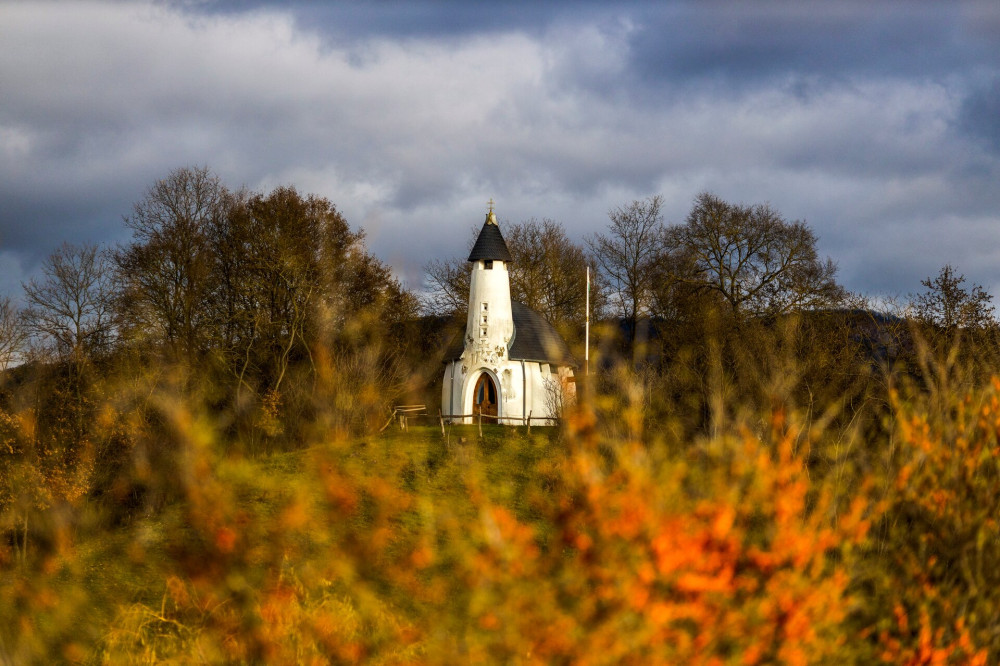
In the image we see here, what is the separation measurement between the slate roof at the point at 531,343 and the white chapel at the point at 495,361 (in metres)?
0.05

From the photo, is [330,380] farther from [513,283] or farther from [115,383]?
[513,283]

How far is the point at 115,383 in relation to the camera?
29422 millimetres

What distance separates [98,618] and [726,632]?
43.6 ft

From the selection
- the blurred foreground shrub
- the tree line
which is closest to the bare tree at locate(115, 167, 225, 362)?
the tree line

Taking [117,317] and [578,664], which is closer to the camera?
[578,664]

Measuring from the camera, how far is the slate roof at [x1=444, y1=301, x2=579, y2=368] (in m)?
34.8

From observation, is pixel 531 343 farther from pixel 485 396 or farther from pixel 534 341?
pixel 485 396

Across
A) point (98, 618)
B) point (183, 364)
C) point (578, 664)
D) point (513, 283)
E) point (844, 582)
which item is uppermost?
point (513, 283)

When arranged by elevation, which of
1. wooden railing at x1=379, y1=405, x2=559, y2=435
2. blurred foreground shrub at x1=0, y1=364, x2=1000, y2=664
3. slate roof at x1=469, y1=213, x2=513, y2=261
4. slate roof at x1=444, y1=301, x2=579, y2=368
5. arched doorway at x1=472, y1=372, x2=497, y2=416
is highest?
slate roof at x1=469, y1=213, x2=513, y2=261

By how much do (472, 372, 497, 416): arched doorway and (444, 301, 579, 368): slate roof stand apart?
1.35 metres

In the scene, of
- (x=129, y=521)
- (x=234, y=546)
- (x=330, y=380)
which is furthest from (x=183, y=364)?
(x=234, y=546)

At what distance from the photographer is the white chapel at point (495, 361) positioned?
34.3 meters

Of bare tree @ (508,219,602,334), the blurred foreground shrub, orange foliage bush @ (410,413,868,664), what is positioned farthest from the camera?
bare tree @ (508,219,602,334)

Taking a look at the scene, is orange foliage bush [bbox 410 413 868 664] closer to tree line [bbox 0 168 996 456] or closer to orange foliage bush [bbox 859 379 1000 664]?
orange foliage bush [bbox 859 379 1000 664]
